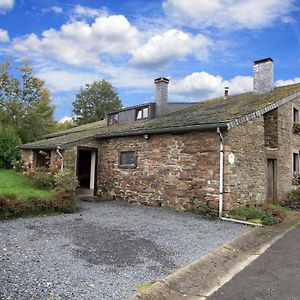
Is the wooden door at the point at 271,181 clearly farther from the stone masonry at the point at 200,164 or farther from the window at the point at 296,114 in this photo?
the window at the point at 296,114

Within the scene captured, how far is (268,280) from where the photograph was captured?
4.77 m

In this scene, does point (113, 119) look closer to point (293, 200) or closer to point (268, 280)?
point (293, 200)

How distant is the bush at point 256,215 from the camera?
369 inches

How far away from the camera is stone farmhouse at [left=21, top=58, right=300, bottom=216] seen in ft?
33.6

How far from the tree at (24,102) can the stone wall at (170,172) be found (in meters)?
18.0

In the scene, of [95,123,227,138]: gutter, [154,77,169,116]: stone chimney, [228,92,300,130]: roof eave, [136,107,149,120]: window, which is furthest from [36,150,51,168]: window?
[228,92,300,130]: roof eave

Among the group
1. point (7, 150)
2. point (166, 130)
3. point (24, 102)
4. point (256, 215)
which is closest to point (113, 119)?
point (7, 150)

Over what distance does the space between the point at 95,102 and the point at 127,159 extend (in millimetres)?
36295

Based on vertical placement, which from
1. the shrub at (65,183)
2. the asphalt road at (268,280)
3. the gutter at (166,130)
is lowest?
the asphalt road at (268,280)

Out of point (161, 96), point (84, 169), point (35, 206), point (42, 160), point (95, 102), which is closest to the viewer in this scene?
point (35, 206)

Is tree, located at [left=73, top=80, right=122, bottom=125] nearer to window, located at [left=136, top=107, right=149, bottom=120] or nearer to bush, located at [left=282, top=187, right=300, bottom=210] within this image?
window, located at [left=136, top=107, right=149, bottom=120]

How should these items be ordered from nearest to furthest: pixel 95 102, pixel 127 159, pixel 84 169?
pixel 127 159
pixel 84 169
pixel 95 102

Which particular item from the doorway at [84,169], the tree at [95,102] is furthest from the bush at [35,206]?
the tree at [95,102]

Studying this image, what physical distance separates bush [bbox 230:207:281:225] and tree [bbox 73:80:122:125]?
3968cm
